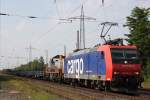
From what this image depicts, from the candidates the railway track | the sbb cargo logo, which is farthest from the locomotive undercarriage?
the sbb cargo logo

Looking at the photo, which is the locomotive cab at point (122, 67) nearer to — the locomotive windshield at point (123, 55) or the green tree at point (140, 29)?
the locomotive windshield at point (123, 55)

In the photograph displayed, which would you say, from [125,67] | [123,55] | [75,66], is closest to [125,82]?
[125,67]

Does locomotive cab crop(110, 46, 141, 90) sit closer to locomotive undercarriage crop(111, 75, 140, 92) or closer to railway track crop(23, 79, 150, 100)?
locomotive undercarriage crop(111, 75, 140, 92)

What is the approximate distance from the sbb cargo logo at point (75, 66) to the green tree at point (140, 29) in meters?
28.0

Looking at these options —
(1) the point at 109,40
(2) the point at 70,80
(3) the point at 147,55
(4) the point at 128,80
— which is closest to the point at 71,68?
(2) the point at 70,80

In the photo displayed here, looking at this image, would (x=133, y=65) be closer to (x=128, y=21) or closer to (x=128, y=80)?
(x=128, y=80)

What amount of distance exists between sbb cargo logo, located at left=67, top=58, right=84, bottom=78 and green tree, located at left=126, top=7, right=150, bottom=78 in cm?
2802

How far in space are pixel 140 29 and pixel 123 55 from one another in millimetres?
49312

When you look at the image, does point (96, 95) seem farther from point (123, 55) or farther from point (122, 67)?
point (123, 55)

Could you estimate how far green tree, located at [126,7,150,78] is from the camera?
75619mm

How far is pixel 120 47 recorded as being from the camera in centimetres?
3098

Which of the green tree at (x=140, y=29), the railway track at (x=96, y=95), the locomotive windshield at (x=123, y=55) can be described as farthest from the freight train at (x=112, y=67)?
the green tree at (x=140, y=29)

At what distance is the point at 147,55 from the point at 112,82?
147 ft

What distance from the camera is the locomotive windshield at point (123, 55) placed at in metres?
30.5
